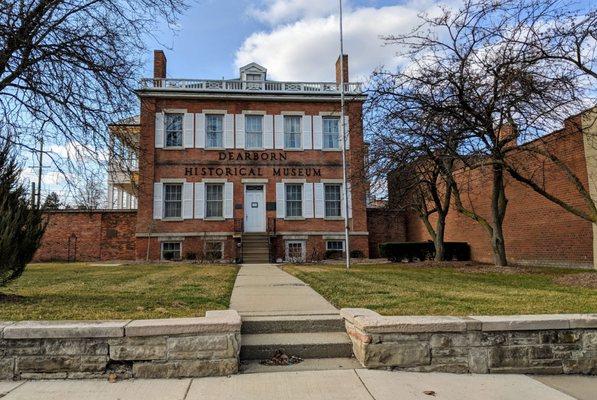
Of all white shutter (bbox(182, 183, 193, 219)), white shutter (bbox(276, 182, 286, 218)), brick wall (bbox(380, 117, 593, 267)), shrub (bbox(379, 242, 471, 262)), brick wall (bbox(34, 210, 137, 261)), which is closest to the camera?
brick wall (bbox(380, 117, 593, 267))

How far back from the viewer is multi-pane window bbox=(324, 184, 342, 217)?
2552 cm

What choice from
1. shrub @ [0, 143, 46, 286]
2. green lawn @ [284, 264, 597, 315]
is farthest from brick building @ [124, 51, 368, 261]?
shrub @ [0, 143, 46, 286]

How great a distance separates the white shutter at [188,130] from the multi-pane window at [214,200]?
236 cm

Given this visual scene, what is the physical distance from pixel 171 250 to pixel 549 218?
55.1ft

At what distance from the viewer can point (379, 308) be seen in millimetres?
6730

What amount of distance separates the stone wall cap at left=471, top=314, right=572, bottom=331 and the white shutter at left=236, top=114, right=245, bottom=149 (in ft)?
68.0

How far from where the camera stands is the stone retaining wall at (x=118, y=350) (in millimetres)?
4758

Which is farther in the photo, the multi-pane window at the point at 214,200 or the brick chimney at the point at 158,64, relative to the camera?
the brick chimney at the point at 158,64

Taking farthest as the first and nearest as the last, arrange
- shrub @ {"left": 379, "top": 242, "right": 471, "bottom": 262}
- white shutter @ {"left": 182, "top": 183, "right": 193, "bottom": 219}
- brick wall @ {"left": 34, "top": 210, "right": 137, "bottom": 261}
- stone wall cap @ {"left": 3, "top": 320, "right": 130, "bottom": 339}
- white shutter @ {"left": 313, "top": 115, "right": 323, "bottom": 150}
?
white shutter @ {"left": 313, "top": 115, "right": 323, "bottom": 150} → brick wall @ {"left": 34, "top": 210, "right": 137, "bottom": 261} → white shutter @ {"left": 182, "top": 183, "right": 193, "bottom": 219} → shrub @ {"left": 379, "top": 242, "right": 471, "bottom": 262} → stone wall cap @ {"left": 3, "top": 320, "right": 130, "bottom": 339}

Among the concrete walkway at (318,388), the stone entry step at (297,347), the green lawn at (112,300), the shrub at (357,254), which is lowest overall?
the concrete walkway at (318,388)

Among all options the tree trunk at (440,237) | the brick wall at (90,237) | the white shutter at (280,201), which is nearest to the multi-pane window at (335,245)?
the white shutter at (280,201)

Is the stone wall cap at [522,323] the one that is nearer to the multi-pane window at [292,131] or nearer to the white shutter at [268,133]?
the white shutter at [268,133]

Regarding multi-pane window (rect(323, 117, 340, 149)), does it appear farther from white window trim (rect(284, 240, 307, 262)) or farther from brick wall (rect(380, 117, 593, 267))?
brick wall (rect(380, 117, 593, 267))

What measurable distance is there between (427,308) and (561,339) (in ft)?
6.00
